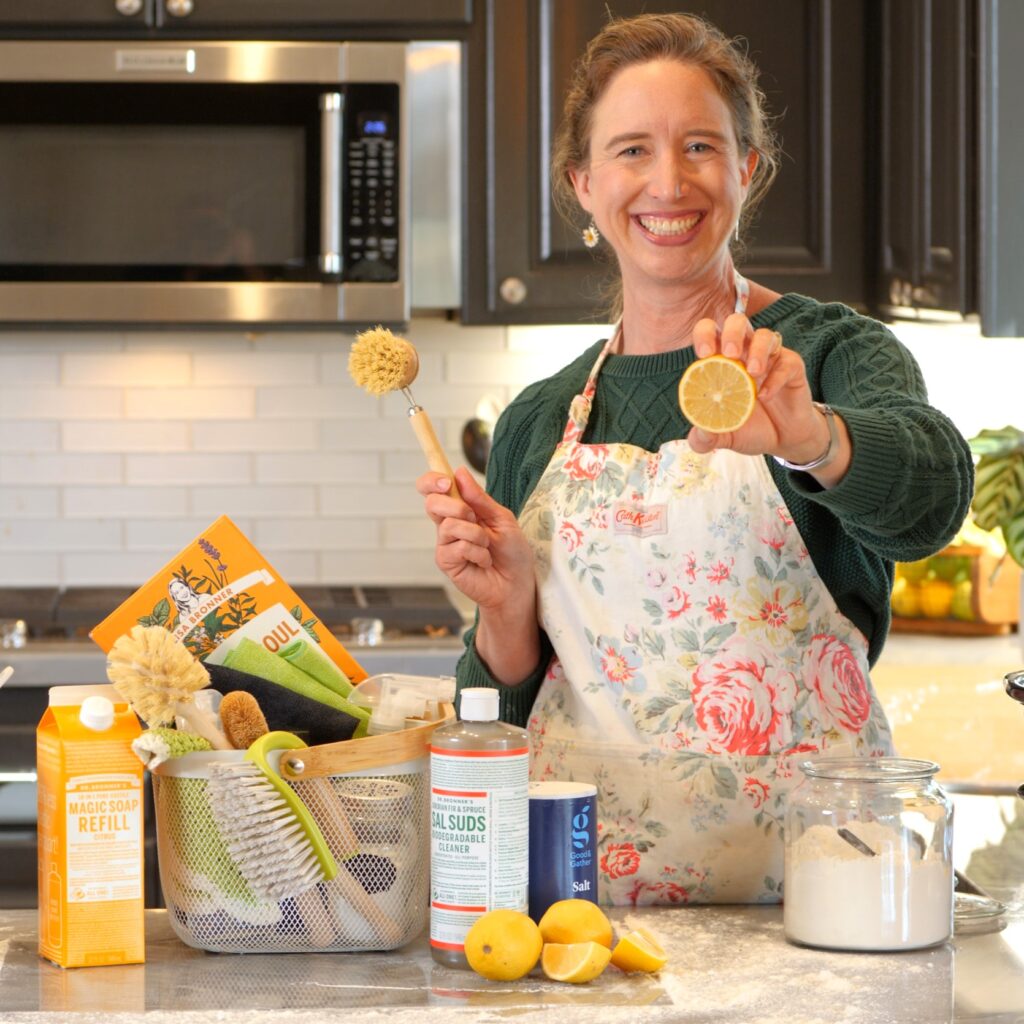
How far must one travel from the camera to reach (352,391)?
321 cm

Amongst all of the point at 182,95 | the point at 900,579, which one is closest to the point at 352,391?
the point at 182,95

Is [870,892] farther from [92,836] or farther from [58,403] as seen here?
[58,403]

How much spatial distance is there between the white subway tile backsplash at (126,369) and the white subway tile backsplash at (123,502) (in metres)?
0.21

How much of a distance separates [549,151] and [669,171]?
1366mm

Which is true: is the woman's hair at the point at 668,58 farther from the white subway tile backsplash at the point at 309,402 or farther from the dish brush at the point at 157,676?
the white subway tile backsplash at the point at 309,402

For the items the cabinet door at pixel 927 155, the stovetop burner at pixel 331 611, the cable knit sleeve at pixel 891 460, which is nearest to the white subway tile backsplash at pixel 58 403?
the stovetop burner at pixel 331 611

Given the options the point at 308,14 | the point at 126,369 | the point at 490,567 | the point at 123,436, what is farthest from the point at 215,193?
the point at 490,567

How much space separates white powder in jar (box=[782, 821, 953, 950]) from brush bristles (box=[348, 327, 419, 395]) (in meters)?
0.48

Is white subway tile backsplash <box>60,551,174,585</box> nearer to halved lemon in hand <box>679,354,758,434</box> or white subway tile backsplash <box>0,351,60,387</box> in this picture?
white subway tile backsplash <box>0,351,60,387</box>

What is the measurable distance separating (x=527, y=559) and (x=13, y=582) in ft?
6.27

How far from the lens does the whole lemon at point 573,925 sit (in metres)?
1.13

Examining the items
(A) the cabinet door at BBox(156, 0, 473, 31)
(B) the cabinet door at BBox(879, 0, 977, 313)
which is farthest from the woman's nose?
(A) the cabinet door at BBox(156, 0, 473, 31)

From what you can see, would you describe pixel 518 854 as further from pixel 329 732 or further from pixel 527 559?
pixel 527 559

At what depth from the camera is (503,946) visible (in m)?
1.10
